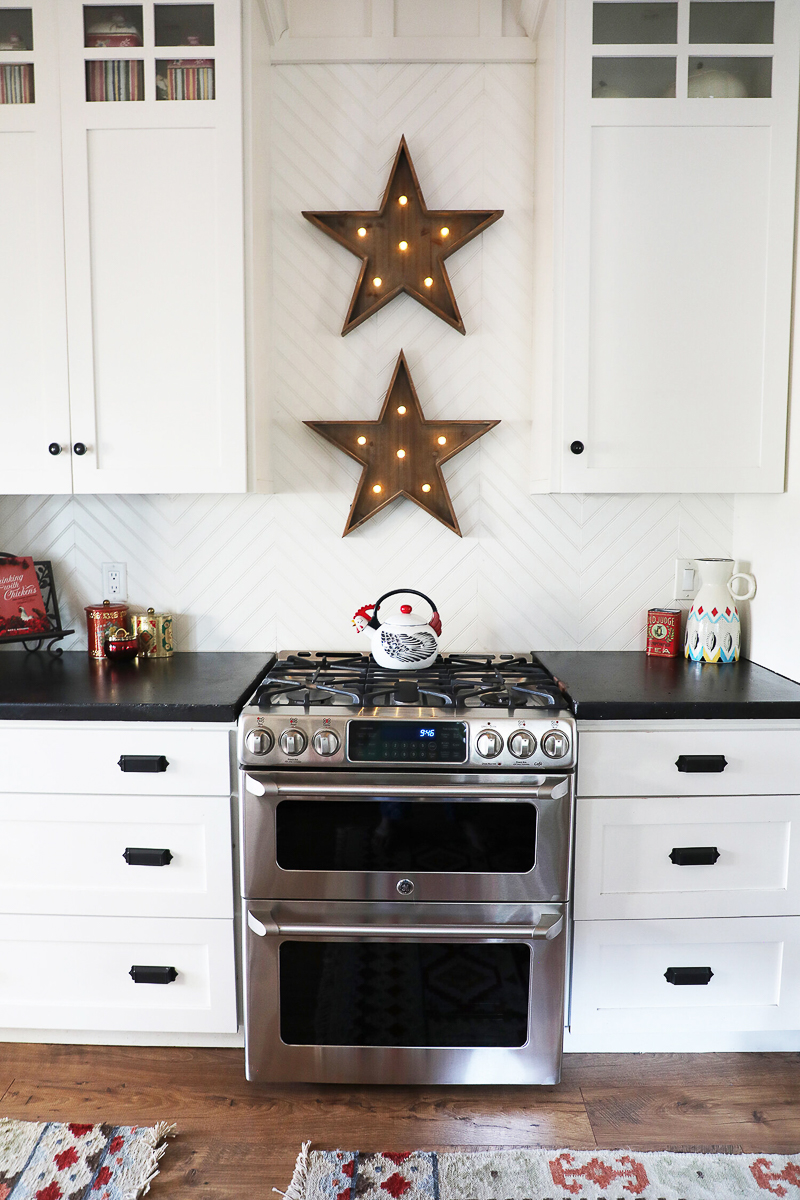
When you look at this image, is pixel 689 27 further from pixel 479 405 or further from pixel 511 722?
pixel 511 722

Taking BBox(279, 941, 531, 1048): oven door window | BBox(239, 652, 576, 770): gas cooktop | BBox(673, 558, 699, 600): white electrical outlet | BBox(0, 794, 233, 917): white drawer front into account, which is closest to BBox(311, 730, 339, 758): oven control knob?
BBox(239, 652, 576, 770): gas cooktop

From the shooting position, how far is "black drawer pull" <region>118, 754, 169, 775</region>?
6.28 feet

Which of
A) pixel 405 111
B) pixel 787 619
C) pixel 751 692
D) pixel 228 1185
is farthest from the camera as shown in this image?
pixel 405 111

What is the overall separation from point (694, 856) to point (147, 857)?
1323 millimetres

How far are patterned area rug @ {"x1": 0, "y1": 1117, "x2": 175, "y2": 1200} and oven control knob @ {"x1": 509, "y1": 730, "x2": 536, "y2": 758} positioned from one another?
1145 millimetres

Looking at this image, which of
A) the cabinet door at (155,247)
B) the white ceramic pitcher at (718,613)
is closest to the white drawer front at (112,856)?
the cabinet door at (155,247)

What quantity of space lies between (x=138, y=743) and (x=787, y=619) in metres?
1.70

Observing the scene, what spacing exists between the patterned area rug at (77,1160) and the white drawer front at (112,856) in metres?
0.45

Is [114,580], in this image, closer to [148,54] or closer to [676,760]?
[148,54]

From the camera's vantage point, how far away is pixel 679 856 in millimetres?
1969

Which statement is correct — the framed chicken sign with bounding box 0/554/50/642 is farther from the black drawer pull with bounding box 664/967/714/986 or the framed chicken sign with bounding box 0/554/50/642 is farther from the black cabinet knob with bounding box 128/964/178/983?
the black drawer pull with bounding box 664/967/714/986

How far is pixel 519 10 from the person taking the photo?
229cm

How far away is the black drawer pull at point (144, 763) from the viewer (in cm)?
191

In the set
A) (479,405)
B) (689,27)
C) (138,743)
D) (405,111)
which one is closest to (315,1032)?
(138,743)
